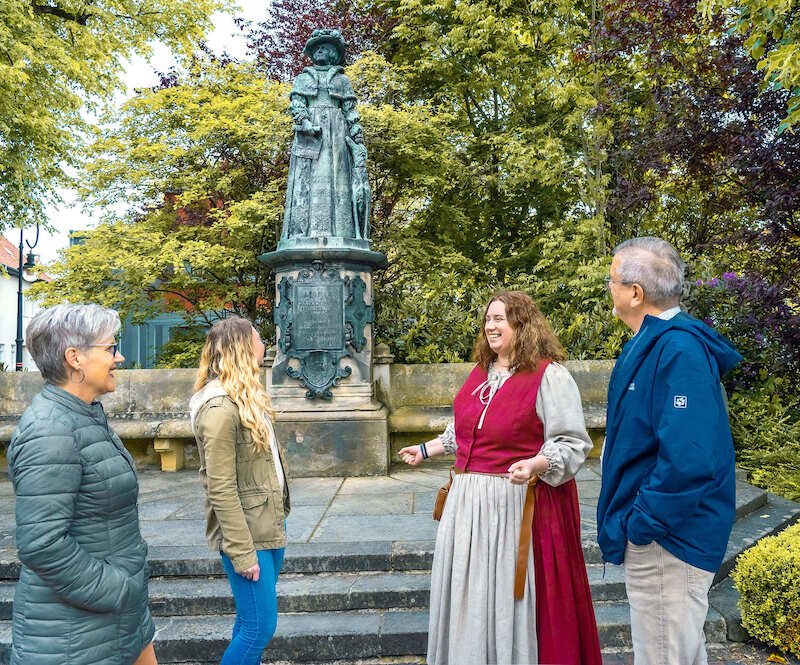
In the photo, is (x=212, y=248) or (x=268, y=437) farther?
(x=212, y=248)

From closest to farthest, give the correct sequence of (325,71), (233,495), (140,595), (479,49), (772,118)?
(140,595) < (233,495) < (325,71) < (772,118) < (479,49)

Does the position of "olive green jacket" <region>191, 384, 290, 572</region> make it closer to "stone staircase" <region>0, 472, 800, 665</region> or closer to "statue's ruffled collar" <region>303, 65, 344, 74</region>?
"stone staircase" <region>0, 472, 800, 665</region>

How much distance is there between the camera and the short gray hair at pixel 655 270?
2.27 metres

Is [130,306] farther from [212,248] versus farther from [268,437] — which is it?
[268,437]

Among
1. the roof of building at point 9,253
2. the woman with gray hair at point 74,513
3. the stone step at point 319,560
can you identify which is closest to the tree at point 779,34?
the stone step at point 319,560

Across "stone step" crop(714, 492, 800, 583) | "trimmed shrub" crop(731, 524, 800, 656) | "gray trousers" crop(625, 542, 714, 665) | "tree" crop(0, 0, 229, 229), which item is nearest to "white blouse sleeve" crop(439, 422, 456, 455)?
"gray trousers" crop(625, 542, 714, 665)

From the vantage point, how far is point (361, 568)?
4.23 metres

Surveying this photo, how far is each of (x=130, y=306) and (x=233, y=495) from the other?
980cm

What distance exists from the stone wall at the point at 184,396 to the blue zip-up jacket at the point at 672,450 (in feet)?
16.5

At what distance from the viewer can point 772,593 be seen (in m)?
3.50

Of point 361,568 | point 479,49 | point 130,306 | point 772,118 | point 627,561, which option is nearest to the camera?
point 627,561

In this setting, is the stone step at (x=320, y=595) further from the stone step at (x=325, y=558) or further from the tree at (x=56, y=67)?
the tree at (x=56, y=67)

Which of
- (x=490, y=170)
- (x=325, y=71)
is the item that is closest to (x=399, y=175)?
(x=490, y=170)

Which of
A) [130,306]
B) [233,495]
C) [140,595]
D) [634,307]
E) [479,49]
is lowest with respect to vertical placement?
[140,595]
